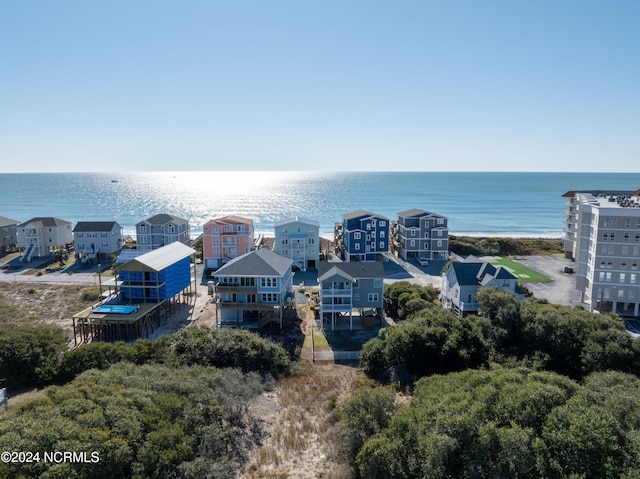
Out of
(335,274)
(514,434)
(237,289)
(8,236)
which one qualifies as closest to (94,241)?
(8,236)

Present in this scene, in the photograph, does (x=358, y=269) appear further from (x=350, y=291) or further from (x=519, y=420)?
(x=519, y=420)

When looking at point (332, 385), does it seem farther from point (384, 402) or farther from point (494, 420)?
point (494, 420)

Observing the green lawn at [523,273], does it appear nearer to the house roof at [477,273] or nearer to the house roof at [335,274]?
the house roof at [477,273]

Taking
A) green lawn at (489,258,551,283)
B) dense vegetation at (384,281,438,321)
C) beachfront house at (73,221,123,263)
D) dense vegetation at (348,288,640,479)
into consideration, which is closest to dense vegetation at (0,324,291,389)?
dense vegetation at (348,288,640,479)

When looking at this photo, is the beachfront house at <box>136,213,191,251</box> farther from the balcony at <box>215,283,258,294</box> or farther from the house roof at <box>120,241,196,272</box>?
the balcony at <box>215,283,258,294</box>

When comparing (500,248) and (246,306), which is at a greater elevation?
(500,248)

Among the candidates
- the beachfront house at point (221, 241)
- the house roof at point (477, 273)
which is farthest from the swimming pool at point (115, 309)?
the house roof at point (477, 273)
